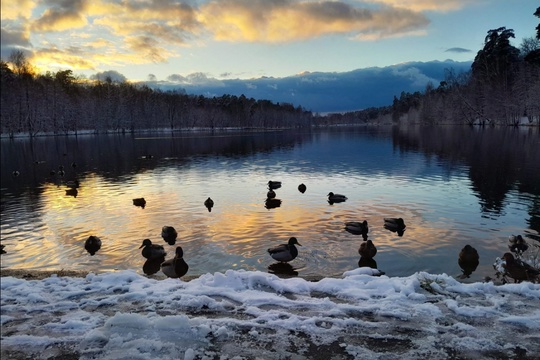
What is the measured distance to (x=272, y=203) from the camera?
21.4 metres

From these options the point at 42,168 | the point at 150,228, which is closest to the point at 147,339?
the point at 150,228

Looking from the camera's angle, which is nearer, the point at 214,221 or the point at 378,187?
the point at 214,221

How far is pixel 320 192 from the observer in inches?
964

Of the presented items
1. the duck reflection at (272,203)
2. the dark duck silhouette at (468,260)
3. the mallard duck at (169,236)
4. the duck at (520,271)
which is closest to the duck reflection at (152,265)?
the mallard duck at (169,236)

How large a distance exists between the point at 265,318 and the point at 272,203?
14312 mm

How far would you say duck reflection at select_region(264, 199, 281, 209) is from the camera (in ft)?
68.1

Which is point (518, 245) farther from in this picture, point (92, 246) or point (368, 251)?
point (92, 246)

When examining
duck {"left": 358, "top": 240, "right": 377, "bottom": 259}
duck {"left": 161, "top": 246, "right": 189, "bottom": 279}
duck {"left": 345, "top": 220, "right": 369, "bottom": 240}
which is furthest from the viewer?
duck {"left": 345, "top": 220, "right": 369, "bottom": 240}

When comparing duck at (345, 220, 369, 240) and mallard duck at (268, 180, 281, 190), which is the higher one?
mallard duck at (268, 180, 281, 190)

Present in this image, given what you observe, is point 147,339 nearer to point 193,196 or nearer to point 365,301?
point 365,301

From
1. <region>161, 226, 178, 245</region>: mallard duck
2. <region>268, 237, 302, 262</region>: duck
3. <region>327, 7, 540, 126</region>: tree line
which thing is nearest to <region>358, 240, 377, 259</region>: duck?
<region>268, 237, 302, 262</region>: duck

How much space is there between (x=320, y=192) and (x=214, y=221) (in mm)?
9144

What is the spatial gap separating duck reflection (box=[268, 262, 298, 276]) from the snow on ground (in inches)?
81.2

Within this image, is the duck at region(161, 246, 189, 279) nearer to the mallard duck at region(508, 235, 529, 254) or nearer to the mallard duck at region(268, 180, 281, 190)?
the mallard duck at region(508, 235, 529, 254)
